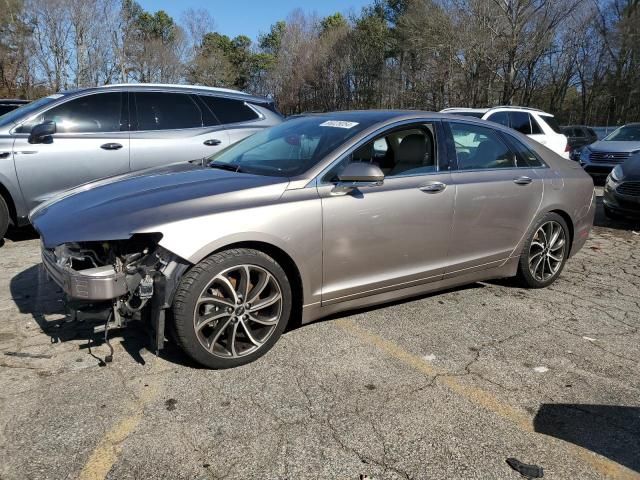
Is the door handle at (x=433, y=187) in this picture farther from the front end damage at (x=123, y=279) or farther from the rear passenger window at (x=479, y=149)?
the front end damage at (x=123, y=279)

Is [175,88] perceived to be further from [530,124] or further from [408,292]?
[530,124]

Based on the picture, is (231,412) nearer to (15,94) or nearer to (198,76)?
(15,94)

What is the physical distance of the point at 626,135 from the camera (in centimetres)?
1337

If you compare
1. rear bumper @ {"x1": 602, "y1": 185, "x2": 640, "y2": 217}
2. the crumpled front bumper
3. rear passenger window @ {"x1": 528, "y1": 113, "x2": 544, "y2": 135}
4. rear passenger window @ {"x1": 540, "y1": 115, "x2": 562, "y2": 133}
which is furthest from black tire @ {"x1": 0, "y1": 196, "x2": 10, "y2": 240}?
rear passenger window @ {"x1": 540, "y1": 115, "x2": 562, "y2": 133}

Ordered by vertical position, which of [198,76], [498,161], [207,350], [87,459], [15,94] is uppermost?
[198,76]

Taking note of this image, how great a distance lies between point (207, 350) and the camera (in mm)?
3043

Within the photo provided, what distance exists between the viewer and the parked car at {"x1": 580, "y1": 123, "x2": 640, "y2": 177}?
12398 millimetres

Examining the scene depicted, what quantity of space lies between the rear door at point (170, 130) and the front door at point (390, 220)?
3088 mm

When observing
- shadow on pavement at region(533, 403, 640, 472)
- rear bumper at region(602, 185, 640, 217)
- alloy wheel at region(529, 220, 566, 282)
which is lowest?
shadow on pavement at region(533, 403, 640, 472)

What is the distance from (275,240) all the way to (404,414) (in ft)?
4.06

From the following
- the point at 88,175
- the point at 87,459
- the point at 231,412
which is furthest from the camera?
the point at 88,175

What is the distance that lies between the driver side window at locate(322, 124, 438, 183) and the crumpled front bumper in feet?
6.41

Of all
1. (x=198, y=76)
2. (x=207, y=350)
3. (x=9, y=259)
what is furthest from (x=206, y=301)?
(x=198, y=76)

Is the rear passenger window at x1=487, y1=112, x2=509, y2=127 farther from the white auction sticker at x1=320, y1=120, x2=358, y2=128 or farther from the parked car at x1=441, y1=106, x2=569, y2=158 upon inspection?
the white auction sticker at x1=320, y1=120, x2=358, y2=128
